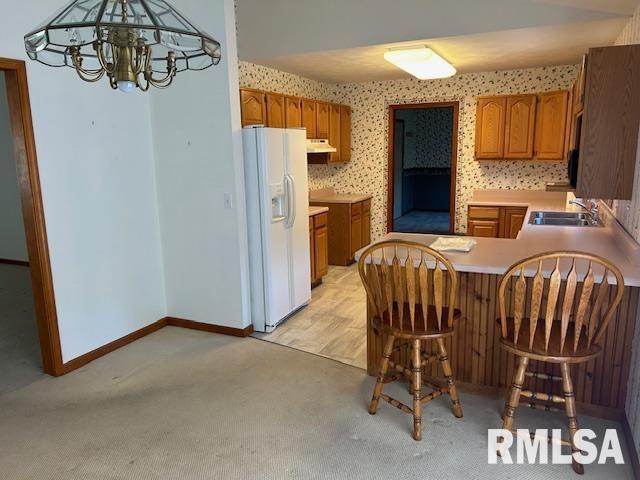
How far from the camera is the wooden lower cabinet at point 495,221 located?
5336 millimetres

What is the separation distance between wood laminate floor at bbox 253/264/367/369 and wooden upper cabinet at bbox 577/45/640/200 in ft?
6.08

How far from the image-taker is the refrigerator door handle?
4031mm

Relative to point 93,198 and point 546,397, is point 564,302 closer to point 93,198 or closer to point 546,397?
point 546,397

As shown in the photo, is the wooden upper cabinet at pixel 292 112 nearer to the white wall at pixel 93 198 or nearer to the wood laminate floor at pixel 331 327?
the white wall at pixel 93 198

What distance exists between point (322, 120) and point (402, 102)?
118 cm

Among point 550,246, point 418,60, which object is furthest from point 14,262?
point 550,246

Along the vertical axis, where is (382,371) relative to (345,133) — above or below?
below

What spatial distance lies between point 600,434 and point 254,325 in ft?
8.30

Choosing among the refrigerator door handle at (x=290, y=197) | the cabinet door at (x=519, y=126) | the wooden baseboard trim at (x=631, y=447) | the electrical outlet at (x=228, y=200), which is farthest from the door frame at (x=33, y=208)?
the cabinet door at (x=519, y=126)

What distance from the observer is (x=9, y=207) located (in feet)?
21.3

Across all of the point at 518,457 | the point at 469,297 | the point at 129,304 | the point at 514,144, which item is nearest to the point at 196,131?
the point at 129,304

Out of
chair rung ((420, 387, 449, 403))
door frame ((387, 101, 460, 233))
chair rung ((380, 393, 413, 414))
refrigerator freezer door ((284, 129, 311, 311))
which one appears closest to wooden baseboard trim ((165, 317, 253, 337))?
refrigerator freezer door ((284, 129, 311, 311))

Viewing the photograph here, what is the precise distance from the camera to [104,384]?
3123mm

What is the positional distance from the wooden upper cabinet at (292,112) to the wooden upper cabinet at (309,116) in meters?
0.08
